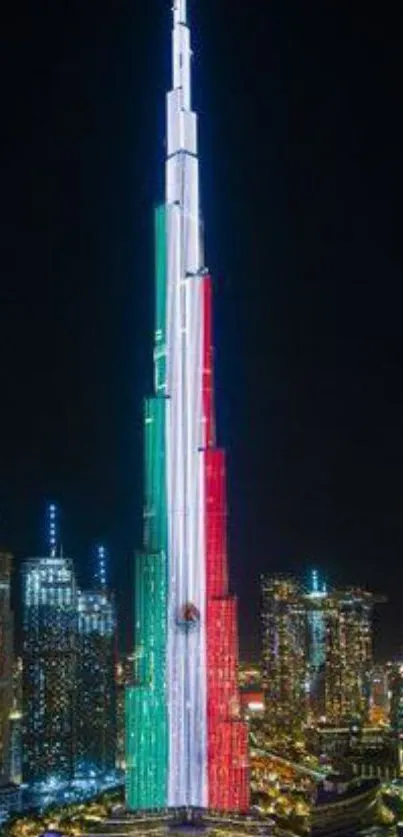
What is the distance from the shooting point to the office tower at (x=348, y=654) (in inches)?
1598

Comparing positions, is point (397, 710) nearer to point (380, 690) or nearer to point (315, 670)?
point (315, 670)

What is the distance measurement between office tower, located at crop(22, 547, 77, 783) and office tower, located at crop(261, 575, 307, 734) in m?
6.78

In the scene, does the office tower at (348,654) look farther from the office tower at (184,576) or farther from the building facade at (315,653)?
the office tower at (184,576)

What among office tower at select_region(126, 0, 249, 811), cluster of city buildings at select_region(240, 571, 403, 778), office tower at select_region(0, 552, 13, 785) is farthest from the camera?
cluster of city buildings at select_region(240, 571, 403, 778)

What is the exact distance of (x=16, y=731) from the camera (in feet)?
111

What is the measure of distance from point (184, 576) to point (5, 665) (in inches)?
790

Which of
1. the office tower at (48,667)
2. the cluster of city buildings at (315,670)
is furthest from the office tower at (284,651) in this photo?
the office tower at (48,667)

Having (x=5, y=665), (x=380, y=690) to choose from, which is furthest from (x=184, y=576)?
(x=380, y=690)

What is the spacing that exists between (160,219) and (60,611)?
22.4 meters

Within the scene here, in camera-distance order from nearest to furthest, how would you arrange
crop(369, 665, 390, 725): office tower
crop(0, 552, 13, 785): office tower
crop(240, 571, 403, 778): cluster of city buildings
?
crop(0, 552, 13, 785): office tower < crop(240, 571, 403, 778): cluster of city buildings < crop(369, 665, 390, 725): office tower

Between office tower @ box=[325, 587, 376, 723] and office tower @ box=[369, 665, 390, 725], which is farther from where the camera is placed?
office tower @ box=[369, 665, 390, 725]

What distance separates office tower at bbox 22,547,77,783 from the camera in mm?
32875

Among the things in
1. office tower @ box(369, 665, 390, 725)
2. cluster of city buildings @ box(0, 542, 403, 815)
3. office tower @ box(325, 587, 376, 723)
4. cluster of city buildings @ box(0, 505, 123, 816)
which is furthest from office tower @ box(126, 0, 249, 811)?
office tower @ box(369, 665, 390, 725)

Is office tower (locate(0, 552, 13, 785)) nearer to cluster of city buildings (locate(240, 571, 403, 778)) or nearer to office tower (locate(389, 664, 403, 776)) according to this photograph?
cluster of city buildings (locate(240, 571, 403, 778))
